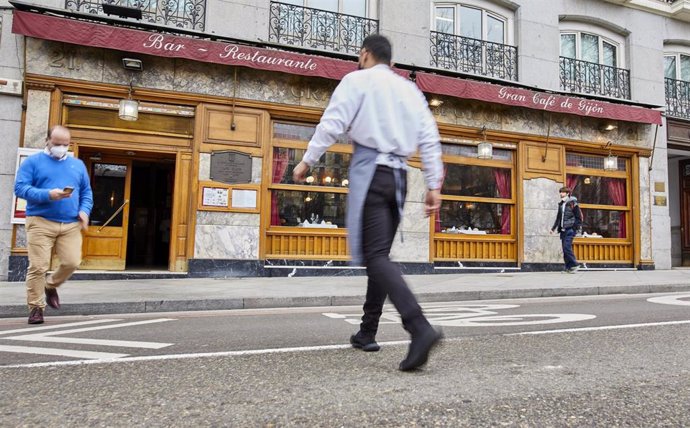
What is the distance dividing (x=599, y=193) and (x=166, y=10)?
38.7ft

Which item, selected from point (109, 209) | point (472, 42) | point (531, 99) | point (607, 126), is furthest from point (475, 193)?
point (109, 209)

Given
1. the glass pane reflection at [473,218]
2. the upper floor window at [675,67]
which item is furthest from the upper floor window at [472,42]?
the upper floor window at [675,67]

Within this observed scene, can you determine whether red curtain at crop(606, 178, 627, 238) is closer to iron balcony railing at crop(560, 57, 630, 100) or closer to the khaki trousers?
iron balcony railing at crop(560, 57, 630, 100)

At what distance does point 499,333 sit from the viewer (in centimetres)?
410

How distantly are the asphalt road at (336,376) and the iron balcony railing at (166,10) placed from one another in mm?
7253

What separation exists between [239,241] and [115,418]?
7862 mm

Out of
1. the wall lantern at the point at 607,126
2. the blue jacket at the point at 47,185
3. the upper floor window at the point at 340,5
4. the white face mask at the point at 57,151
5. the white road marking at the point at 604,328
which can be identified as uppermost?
the upper floor window at the point at 340,5

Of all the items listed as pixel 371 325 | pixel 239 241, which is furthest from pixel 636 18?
pixel 371 325

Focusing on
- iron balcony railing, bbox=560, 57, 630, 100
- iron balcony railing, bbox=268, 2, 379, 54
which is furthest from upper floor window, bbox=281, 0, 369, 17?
iron balcony railing, bbox=560, 57, 630, 100

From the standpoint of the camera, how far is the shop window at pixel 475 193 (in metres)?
11.9

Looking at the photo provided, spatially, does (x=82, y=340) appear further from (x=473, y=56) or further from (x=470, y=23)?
(x=470, y=23)

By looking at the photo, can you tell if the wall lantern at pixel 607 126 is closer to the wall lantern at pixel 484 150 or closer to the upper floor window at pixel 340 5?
the wall lantern at pixel 484 150

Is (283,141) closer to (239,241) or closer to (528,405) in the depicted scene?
(239,241)

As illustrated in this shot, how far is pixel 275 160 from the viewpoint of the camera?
10.5m
